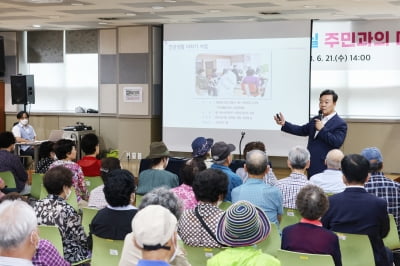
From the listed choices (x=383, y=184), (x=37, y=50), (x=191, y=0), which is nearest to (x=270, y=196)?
(x=383, y=184)

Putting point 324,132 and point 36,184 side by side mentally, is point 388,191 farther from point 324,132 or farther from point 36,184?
point 36,184

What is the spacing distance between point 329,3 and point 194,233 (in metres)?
6.38

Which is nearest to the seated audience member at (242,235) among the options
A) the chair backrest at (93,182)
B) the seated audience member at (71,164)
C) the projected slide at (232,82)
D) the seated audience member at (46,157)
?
the seated audience member at (71,164)

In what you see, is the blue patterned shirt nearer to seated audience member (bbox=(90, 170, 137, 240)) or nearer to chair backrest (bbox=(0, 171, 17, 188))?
seated audience member (bbox=(90, 170, 137, 240))

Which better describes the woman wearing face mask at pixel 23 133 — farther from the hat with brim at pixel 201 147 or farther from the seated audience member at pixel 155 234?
the seated audience member at pixel 155 234

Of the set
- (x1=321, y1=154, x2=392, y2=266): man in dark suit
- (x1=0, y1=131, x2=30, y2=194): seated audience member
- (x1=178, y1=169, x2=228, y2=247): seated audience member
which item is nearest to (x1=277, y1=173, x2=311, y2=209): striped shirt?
(x1=321, y1=154, x2=392, y2=266): man in dark suit

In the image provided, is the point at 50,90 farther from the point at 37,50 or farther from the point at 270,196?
the point at 270,196

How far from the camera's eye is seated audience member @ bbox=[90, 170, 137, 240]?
339cm

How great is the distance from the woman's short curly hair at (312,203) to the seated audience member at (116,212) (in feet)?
3.22

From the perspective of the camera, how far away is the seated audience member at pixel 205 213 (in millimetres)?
3193

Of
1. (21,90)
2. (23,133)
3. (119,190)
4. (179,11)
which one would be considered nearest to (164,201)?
(119,190)

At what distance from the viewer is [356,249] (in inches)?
138

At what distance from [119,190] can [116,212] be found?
0.14m

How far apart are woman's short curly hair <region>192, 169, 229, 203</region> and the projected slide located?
7081mm
